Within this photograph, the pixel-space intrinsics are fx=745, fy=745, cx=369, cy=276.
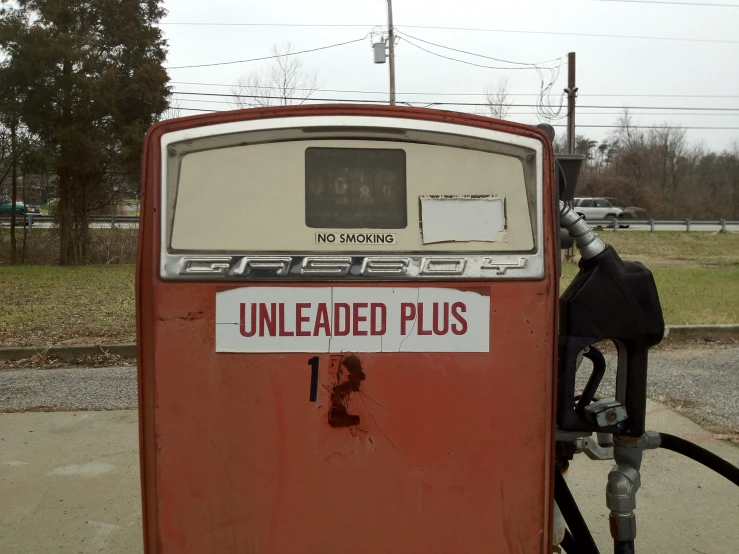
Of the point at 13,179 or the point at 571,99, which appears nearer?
the point at 13,179

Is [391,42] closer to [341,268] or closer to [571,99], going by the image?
[571,99]

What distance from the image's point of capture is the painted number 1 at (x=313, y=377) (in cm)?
198

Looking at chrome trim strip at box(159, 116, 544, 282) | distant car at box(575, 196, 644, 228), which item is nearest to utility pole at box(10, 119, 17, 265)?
chrome trim strip at box(159, 116, 544, 282)

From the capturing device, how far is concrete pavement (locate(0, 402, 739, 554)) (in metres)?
3.50

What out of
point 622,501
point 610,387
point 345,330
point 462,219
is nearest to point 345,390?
point 345,330

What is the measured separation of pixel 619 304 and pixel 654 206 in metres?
48.8

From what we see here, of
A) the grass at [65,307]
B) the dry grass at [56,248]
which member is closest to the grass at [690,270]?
the grass at [65,307]

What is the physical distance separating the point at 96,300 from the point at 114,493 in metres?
7.34

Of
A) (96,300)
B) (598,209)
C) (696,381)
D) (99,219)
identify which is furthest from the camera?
(598,209)

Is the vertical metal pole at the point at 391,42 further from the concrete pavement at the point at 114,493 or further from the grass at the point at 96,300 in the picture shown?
the concrete pavement at the point at 114,493

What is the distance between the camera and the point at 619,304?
2.14 metres

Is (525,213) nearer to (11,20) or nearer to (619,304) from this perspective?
(619,304)

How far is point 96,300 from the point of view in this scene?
35.5 feet

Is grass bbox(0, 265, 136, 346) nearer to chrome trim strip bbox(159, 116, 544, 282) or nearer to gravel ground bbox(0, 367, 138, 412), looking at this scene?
gravel ground bbox(0, 367, 138, 412)
